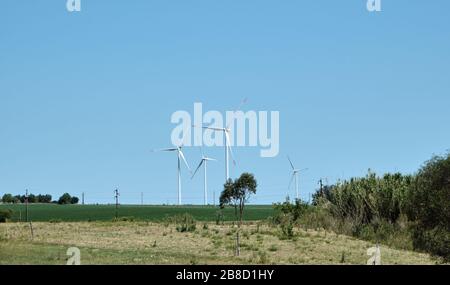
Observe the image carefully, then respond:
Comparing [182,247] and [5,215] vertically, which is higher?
[5,215]

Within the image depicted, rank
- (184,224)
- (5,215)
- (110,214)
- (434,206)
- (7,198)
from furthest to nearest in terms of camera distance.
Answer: (7,198) → (110,214) → (5,215) → (184,224) → (434,206)

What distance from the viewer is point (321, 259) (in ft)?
119

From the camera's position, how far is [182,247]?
4025 centimetres

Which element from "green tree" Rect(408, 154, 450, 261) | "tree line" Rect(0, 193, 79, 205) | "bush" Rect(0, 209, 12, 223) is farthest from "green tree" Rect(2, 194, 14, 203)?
"green tree" Rect(408, 154, 450, 261)

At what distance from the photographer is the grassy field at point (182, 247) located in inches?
1180

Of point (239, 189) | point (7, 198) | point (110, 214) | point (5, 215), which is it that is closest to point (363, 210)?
point (239, 189)

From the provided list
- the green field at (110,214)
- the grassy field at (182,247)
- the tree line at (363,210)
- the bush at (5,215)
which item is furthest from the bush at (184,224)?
the bush at (5,215)

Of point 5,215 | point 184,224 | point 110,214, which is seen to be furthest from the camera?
point 110,214

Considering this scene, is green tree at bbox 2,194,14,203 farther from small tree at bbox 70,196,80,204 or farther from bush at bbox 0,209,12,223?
bush at bbox 0,209,12,223

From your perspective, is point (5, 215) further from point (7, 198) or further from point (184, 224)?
point (7, 198)

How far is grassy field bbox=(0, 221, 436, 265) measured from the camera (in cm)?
2998

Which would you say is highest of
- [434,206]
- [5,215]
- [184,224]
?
[434,206]
